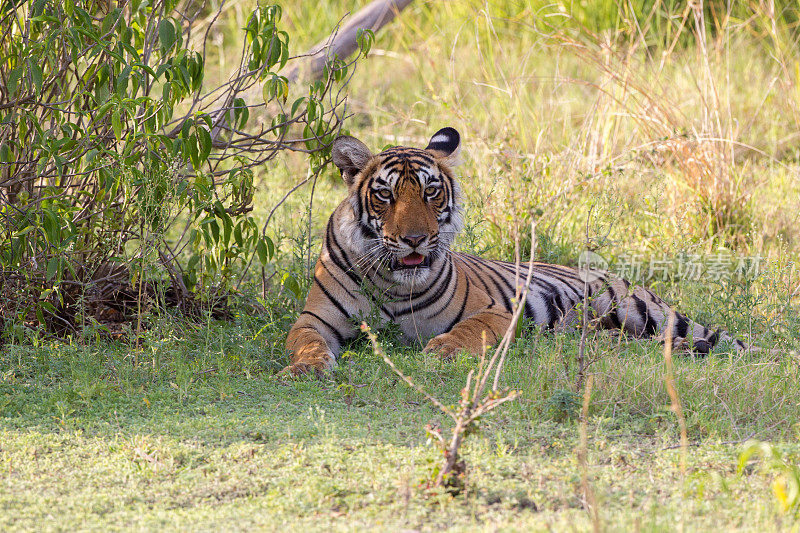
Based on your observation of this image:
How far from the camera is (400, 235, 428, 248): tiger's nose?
411 centimetres

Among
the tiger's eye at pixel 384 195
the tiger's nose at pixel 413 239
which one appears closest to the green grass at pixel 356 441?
the tiger's nose at pixel 413 239

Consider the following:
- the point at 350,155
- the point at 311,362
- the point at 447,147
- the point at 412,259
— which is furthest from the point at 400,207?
the point at 311,362

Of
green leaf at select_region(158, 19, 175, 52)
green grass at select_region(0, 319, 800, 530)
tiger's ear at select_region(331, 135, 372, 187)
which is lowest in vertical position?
green grass at select_region(0, 319, 800, 530)

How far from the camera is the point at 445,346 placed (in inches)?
160

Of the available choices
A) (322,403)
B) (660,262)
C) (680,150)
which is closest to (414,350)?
(322,403)

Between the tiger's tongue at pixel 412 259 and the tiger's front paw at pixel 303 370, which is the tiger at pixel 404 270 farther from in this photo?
the tiger's front paw at pixel 303 370

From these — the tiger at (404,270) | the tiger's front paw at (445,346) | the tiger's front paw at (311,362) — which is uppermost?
the tiger at (404,270)

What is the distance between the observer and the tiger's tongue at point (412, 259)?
426 centimetres

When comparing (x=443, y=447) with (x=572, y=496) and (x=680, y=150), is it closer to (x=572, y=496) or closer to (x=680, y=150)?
(x=572, y=496)

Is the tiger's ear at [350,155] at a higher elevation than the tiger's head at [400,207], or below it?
higher

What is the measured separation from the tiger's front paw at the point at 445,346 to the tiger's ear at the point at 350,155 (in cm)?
93

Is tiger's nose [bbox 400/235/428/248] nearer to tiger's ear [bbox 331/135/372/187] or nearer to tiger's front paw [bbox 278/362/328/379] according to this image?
tiger's ear [bbox 331/135/372/187]

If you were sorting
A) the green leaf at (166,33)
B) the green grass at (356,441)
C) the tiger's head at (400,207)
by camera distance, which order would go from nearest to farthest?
1. the green grass at (356,441)
2. the green leaf at (166,33)
3. the tiger's head at (400,207)

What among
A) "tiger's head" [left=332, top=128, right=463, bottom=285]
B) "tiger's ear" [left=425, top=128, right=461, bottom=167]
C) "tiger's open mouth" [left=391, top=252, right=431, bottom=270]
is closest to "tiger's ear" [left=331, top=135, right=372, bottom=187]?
"tiger's head" [left=332, top=128, right=463, bottom=285]
